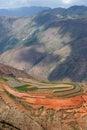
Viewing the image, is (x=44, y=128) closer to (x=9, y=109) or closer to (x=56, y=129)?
(x=56, y=129)

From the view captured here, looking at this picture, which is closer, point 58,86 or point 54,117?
point 54,117

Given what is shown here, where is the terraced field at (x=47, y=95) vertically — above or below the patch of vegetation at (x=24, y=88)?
above

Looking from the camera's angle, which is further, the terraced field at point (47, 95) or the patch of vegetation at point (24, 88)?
the patch of vegetation at point (24, 88)

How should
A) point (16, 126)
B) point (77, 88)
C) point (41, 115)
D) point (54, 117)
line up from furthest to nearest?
point (77, 88) → point (41, 115) → point (54, 117) → point (16, 126)

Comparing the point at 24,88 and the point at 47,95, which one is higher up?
the point at 47,95

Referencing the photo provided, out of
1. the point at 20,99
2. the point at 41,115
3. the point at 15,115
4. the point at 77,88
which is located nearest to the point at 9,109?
the point at 15,115

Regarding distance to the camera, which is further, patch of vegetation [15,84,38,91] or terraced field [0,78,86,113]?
patch of vegetation [15,84,38,91]

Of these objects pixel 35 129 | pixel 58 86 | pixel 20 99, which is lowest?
pixel 58 86

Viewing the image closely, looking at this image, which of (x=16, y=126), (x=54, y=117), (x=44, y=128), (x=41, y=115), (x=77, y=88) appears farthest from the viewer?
(x=77, y=88)

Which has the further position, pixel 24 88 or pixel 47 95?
pixel 24 88

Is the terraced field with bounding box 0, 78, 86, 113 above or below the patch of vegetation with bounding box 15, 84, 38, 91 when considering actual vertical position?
above

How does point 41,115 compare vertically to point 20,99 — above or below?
above
